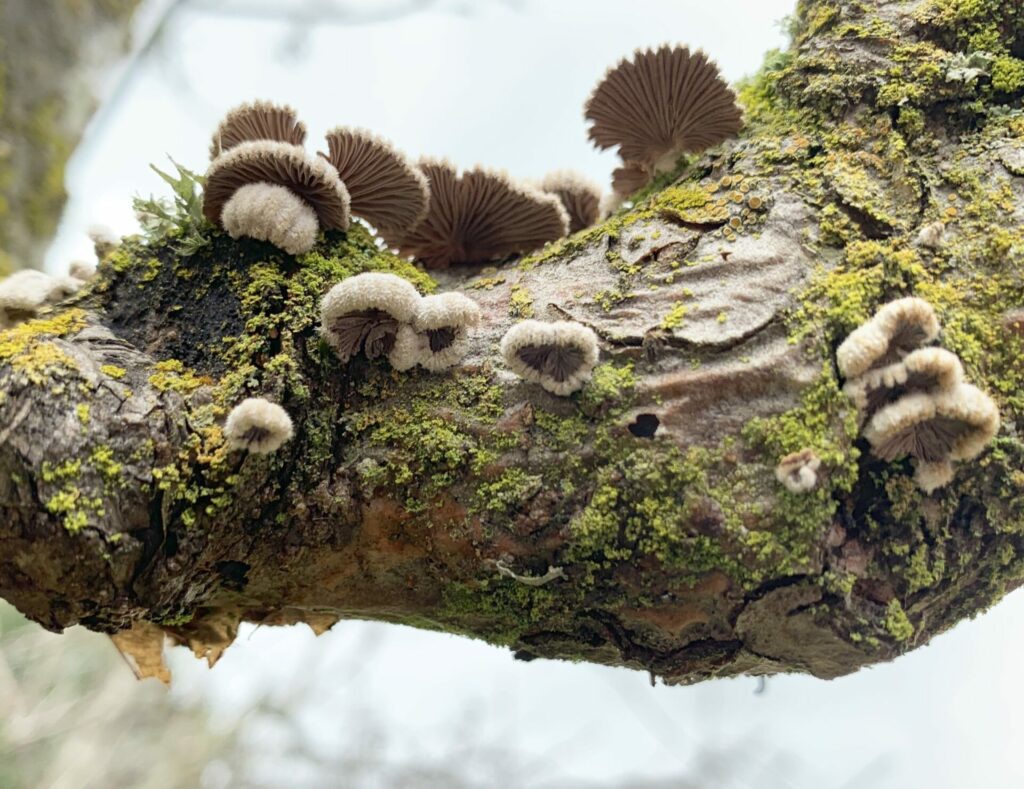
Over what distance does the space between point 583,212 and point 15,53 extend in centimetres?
276

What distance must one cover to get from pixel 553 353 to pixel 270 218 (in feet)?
2.83

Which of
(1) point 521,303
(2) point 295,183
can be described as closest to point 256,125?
(2) point 295,183

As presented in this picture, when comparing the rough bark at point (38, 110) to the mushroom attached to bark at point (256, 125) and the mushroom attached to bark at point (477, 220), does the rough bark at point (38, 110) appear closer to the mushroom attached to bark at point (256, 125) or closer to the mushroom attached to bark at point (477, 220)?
the mushroom attached to bark at point (256, 125)

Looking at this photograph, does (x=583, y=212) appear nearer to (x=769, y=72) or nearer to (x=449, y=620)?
(x=769, y=72)

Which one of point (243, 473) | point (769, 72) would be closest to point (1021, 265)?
point (769, 72)

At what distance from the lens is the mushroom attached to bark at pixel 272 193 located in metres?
2.10

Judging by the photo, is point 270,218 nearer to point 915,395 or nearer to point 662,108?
point 662,108

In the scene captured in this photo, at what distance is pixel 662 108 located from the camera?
2.57 m

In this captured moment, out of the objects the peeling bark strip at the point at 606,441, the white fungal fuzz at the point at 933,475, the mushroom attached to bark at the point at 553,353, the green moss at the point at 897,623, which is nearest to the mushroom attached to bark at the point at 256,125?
the peeling bark strip at the point at 606,441

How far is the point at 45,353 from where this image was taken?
1.75 metres

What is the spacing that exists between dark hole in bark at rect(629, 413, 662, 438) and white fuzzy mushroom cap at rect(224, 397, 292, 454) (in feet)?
2.64

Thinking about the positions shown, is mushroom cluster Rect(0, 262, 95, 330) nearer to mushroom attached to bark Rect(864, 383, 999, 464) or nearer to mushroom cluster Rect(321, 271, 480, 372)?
mushroom cluster Rect(321, 271, 480, 372)

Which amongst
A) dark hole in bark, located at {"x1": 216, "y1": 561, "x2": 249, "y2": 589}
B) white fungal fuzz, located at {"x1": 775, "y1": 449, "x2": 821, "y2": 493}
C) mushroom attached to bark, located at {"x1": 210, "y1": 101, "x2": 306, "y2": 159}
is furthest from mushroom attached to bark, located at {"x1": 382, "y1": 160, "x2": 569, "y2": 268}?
white fungal fuzz, located at {"x1": 775, "y1": 449, "x2": 821, "y2": 493}

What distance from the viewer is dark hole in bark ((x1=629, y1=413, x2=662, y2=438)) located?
1811 mm
